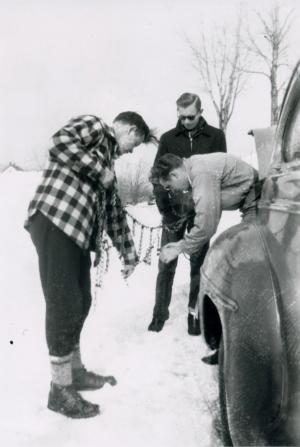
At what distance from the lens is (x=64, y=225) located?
2.84 metres

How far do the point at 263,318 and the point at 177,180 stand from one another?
1771mm

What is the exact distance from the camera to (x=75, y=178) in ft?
9.62

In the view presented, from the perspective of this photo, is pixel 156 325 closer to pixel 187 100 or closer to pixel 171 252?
pixel 171 252

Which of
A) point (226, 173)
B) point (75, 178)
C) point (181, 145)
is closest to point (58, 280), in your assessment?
point (75, 178)

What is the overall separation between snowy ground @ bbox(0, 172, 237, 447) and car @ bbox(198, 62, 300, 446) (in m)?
0.55

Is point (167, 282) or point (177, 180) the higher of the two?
point (177, 180)

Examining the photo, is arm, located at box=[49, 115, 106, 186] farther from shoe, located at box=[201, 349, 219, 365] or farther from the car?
→ shoe, located at box=[201, 349, 219, 365]

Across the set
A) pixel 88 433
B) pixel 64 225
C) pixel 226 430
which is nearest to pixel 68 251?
pixel 64 225

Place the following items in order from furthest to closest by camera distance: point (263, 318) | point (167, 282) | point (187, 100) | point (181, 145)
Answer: point (181, 145) → point (167, 282) → point (187, 100) → point (263, 318)

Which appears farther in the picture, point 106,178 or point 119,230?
point 119,230

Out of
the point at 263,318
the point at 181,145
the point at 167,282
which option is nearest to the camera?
the point at 263,318

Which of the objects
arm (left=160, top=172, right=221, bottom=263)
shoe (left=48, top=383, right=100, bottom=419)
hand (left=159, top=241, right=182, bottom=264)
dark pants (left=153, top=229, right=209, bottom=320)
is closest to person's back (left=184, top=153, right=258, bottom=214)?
arm (left=160, top=172, right=221, bottom=263)

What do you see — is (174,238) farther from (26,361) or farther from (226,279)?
(226,279)

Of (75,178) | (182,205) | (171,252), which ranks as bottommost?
(171,252)
